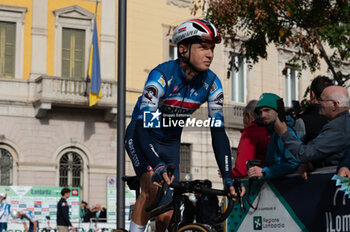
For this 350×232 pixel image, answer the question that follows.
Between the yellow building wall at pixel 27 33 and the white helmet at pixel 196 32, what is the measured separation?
1067 inches

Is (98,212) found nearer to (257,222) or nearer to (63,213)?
(63,213)

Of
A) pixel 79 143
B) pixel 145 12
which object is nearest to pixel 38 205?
pixel 79 143

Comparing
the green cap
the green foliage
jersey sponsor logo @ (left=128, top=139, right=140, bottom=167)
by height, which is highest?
the green foliage

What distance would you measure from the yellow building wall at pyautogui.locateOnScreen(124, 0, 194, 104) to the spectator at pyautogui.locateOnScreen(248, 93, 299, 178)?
26264 millimetres

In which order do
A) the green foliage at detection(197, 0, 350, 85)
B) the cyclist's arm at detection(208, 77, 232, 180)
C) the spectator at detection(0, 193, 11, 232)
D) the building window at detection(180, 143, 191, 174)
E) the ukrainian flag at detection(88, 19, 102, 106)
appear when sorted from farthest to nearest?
the building window at detection(180, 143, 191, 174) → the ukrainian flag at detection(88, 19, 102, 106) → the spectator at detection(0, 193, 11, 232) → the green foliage at detection(197, 0, 350, 85) → the cyclist's arm at detection(208, 77, 232, 180)

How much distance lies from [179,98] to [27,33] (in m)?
27.6

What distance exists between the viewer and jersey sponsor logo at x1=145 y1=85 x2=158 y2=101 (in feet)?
20.5

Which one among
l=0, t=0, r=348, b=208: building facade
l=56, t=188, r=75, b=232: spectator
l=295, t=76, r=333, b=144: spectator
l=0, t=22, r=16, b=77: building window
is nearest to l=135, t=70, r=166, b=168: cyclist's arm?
A: l=295, t=76, r=333, b=144: spectator

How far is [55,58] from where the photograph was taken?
33.6m

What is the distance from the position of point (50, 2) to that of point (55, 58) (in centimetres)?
246

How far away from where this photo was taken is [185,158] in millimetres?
35969

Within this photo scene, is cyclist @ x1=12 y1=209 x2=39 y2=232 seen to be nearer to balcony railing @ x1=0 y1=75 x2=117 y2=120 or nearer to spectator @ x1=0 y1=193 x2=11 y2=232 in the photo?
spectator @ x1=0 y1=193 x2=11 y2=232

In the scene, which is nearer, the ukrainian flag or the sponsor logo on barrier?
the sponsor logo on barrier

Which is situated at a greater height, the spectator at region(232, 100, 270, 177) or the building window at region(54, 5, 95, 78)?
the building window at region(54, 5, 95, 78)
